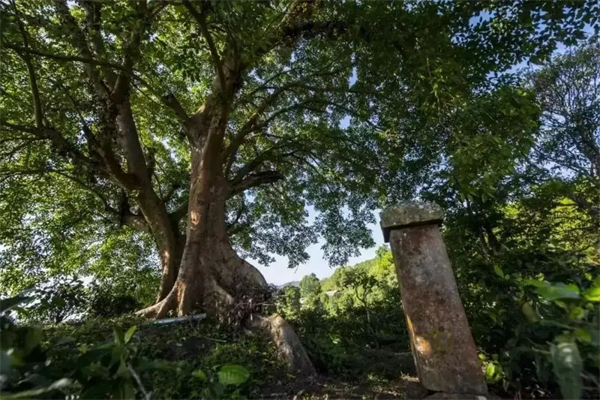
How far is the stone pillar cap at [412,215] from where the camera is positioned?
223 cm

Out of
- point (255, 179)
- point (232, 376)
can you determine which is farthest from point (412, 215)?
point (255, 179)

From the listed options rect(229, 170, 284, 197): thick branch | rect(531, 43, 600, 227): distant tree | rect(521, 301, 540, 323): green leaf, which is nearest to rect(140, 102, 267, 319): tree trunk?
rect(229, 170, 284, 197): thick branch

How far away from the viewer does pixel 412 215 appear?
7.36 ft

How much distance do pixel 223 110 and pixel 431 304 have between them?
13.8 ft

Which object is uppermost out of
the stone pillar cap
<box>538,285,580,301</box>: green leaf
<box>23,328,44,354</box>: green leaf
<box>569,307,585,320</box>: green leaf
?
the stone pillar cap

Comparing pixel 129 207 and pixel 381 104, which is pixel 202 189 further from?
pixel 381 104

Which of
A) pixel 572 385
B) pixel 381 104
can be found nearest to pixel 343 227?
pixel 381 104

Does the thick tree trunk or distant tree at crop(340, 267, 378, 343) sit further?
distant tree at crop(340, 267, 378, 343)

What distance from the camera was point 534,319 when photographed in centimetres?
195

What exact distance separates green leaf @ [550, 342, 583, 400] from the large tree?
2.60 metres

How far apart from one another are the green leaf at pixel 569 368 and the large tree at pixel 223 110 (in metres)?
2.60

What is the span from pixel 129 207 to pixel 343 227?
5109 mm

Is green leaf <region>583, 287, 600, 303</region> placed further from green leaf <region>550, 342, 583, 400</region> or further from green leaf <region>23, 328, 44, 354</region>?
green leaf <region>23, 328, 44, 354</region>

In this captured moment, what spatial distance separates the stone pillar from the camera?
6.42ft
